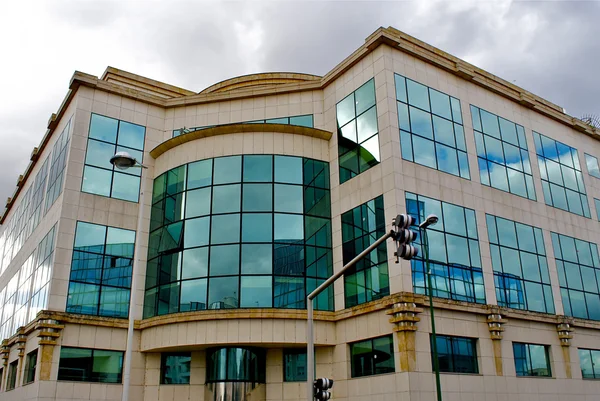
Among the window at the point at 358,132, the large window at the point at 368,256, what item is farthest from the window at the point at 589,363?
the window at the point at 358,132

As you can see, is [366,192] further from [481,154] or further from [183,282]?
[183,282]

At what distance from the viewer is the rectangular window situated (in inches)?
1081

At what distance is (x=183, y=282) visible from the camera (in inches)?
1107

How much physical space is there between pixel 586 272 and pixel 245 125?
73.1 ft

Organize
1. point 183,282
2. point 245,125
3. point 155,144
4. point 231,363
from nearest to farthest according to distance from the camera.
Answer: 1. point 231,363
2. point 183,282
3. point 245,125
4. point 155,144

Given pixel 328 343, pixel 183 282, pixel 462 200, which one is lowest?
pixel 328 343

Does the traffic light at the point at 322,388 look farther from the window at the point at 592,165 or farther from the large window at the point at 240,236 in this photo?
the window at the point at 592,165

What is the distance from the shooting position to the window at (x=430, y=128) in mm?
28594

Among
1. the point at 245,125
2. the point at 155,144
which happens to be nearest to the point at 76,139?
the point at 155,144

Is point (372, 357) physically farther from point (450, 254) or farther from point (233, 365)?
point (233, 365)

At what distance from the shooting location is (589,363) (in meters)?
31.1

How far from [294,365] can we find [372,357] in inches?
170

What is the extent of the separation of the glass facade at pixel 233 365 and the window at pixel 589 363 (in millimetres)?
17507

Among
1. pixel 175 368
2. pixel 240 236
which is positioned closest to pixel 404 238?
pixel 240 236
